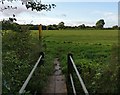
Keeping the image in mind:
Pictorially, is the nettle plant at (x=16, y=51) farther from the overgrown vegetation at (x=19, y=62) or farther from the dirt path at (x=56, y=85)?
the dirt path at (x=56, y=85)

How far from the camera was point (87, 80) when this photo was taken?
807cm

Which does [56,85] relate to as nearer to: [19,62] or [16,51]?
[19,62]

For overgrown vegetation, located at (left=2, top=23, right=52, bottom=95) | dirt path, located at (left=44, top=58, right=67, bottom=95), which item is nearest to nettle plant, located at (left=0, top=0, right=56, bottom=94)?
overgrown vegetation, located at (left=2, top=23, right=52, bottom=95)

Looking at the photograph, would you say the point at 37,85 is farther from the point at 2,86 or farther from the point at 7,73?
the point at 2,86

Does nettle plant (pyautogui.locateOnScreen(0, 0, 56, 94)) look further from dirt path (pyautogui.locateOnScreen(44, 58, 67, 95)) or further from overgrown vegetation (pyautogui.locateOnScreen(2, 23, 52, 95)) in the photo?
dirt path (pyautogui.locateOnScreen(44, 58, 67, 95))

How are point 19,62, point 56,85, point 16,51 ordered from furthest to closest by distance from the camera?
point 16,51 < point 19,62 < point 56,85

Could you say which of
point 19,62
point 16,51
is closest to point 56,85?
point 19,62

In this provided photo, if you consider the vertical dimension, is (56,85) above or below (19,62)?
below

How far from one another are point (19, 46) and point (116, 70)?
4.74 metres

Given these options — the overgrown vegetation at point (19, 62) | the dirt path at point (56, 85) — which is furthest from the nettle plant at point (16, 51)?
the dirt path at point (56, 85)

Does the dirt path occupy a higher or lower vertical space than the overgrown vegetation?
lower

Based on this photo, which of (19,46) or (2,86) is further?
(19,46)

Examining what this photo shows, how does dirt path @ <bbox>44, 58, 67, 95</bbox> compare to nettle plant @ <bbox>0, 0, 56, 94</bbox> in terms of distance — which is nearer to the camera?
nettle plant @ <bbox>0, 0, 56, 94</bbox>

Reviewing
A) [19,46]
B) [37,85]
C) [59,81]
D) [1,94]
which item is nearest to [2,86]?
[1,94]
